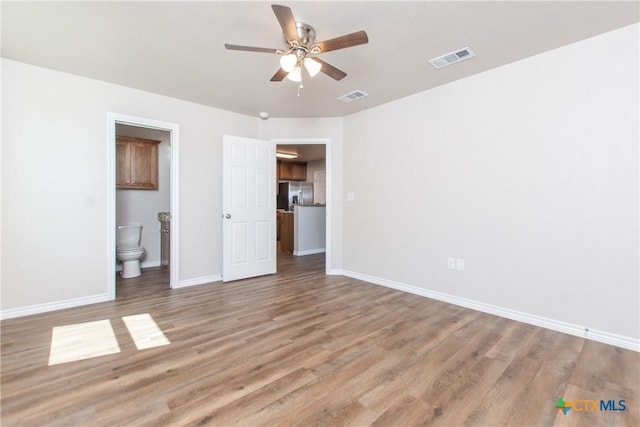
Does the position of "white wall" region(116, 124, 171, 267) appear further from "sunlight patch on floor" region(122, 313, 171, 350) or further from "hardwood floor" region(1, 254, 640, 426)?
"sunlight patch on floor" region(122, 313, 171, 350)

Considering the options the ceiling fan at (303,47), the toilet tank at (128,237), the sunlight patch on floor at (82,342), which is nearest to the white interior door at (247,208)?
the toilet tank at (128,237)

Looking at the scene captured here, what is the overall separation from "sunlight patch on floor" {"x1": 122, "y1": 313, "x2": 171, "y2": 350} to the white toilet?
1763 mm

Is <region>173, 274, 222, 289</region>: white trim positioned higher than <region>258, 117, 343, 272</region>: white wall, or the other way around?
<region>258, 117, 343, 272</region>: white wall

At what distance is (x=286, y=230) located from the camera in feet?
22.4

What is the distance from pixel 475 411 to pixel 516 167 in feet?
7.12

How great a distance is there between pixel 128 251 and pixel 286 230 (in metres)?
3.24

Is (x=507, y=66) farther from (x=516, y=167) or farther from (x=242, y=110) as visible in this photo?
(x=242, y=110)

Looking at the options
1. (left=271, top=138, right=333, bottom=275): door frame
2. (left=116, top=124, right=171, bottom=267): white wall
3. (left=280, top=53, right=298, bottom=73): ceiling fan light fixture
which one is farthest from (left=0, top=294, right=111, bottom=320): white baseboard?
(left=280, top=53, right=298, bottom=73): ceiling fan light fixture

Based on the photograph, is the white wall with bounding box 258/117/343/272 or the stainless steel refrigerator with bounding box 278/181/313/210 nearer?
the white wall with bounding box 258/117/343/272

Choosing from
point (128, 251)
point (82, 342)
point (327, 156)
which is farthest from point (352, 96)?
point (128, 251)

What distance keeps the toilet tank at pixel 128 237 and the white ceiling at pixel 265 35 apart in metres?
2.11

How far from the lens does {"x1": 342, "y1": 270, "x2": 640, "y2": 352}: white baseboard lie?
7.47 ft

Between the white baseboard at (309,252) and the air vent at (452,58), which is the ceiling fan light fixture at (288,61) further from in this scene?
the white baseboard at (309,252)

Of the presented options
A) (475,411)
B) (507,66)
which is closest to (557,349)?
(475,411)
